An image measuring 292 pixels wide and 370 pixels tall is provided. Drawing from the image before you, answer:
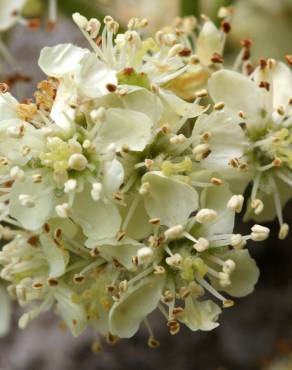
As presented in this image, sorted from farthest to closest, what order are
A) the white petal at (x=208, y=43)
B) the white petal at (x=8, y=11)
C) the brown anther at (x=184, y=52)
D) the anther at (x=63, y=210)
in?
Answer: the white petal at (x=8, y=11)
the white petal at (x=208, y=43)
the brown anther at (x=184, y=52)
the anther at (x=63, y=210)

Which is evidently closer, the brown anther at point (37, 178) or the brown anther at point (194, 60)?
the brown anther at point (37, 178)

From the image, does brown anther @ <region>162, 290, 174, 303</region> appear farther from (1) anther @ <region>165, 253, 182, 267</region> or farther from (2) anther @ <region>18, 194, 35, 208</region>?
(2) anther @ <region>18, 194, 35, 208</region>

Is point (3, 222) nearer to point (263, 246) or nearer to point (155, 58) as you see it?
point (155, 58)

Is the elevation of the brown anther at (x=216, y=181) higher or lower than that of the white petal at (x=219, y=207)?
higher

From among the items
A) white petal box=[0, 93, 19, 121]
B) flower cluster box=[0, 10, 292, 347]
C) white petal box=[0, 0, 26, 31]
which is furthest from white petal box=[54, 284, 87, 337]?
white petal box=[0, 0, 26, 31]

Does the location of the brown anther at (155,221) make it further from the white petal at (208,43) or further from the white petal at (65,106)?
the white petal at (208,43)

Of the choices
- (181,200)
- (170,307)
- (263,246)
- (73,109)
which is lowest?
(263,246)

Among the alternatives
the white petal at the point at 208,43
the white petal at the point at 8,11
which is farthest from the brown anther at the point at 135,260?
the white petal at the point at 8,11

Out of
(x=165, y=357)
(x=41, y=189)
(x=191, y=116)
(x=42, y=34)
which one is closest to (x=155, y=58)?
(x=191, y=116)

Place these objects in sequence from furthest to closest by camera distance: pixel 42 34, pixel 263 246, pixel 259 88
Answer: pixel 42 34 → pixel 263 246 → pixel 259 88
